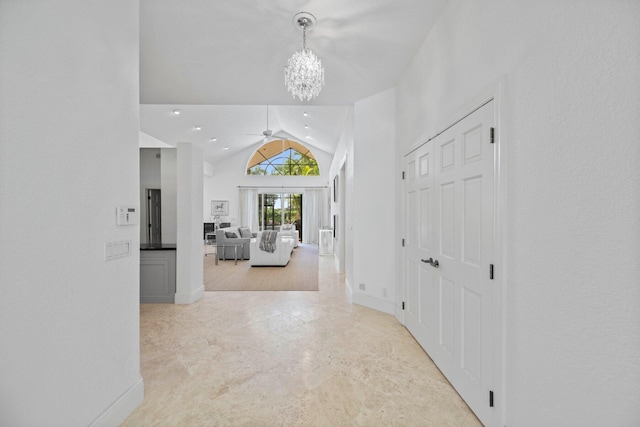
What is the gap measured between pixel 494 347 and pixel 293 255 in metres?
7.19

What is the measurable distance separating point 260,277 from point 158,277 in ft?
6.34

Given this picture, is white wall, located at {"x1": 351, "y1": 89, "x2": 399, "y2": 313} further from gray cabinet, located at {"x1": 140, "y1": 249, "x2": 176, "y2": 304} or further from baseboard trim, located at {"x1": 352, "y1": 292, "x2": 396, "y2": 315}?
gray cabinet, located at {"x1": 140, "y1": 249, "x2": 176, "y2": 304}

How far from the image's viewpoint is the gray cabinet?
3.91m

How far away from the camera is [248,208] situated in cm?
1162

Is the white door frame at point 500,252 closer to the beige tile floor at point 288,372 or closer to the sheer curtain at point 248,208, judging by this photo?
the beige tile floor at point 288,372

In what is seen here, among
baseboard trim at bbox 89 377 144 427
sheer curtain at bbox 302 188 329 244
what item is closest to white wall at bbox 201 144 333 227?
sheer curtain at bbox 302 188 329 244

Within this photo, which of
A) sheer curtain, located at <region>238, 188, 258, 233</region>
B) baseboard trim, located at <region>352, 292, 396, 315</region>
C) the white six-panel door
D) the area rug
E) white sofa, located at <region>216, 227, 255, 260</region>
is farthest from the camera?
sheer curtain, located at <region>238, 188, 258, 233</region>

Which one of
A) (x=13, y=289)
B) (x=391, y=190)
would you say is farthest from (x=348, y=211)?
(x=13, y=289)

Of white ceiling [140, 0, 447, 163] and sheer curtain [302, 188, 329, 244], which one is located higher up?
white ceiling [140, 0, 447, 163]

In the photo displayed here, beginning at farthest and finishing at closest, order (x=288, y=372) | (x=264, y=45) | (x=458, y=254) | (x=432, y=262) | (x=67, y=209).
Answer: (x=264, y=45), (x=432, y=262), (x=288, y=372), (x=458, y=254), (x=67, y=209)

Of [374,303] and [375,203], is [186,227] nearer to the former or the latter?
[375,203]

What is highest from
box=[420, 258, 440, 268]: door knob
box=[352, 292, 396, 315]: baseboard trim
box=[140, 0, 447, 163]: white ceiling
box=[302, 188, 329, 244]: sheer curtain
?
box=[140, 0, 447, 163]: white ceiling

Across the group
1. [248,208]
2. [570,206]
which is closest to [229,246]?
[248,208]

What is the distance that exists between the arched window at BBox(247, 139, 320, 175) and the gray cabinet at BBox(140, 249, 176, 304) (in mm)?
8225
